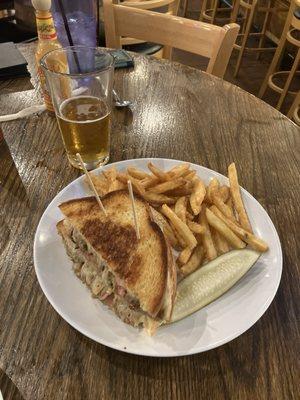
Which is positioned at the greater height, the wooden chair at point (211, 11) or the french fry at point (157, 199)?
the french fry at point (157, 199)

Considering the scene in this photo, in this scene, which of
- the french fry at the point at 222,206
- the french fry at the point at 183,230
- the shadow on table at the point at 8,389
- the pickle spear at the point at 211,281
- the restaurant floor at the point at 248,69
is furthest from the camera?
the restaurant floor at the point at 248,69

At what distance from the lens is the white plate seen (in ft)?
2.33

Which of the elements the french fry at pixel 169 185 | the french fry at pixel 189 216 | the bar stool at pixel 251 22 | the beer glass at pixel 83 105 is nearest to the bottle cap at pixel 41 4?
the beer glass at pixel 83 105

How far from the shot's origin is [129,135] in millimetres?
1311

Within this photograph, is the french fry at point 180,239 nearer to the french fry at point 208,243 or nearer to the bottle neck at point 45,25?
the french fry at point 208,243

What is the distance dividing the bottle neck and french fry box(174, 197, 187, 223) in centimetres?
74

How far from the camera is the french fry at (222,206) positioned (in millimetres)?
977

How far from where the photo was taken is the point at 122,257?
812 mm

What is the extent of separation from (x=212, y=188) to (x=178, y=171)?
111 millimetres

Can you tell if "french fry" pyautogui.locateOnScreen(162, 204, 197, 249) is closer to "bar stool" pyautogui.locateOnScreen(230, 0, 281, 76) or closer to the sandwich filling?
the sandwich filling

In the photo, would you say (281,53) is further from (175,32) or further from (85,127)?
(85,127)

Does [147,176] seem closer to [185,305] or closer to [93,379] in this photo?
[185,305]

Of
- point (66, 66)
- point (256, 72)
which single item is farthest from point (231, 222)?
point (256, 72)

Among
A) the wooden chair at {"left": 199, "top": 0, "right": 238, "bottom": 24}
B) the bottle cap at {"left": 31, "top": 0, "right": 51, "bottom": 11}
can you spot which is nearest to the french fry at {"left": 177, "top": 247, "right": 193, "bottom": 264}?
the bottle cap at {"left": 31, "top": 0, "right": 51, "bottom": 11}
